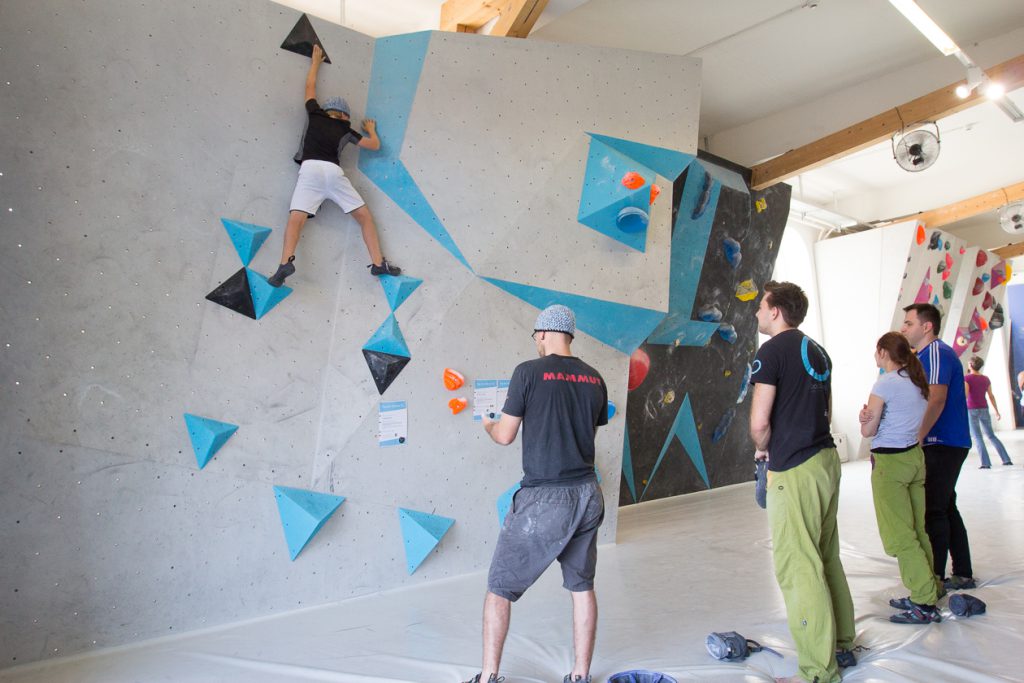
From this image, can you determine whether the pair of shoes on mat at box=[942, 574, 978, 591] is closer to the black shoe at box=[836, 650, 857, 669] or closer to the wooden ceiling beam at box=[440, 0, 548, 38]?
the black shoe at box=[836, 650, 857, 669]

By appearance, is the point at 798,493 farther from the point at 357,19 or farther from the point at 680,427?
the point at 680,427

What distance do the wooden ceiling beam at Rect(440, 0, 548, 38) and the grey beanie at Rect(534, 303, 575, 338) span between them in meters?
2.34

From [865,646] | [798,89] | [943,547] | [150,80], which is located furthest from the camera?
[798,89]

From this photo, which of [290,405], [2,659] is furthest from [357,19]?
[2,659]

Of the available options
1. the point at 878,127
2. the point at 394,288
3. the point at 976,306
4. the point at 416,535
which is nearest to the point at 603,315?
the point at 394,288

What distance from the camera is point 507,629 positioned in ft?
7.48

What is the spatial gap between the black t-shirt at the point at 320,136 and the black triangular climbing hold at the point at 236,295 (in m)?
0.68

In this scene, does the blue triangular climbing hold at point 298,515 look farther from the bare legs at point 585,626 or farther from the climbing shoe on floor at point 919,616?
the climbing shoe on floor at point 919,616

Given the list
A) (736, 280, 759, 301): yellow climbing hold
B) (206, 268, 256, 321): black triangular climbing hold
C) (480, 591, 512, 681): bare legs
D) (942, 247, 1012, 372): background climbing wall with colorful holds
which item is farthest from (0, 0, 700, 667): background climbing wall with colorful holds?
(942, 247, 1012, 372): background climbing wall with colorful holds

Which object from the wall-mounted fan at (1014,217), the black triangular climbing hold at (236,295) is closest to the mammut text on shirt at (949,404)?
the black triangular climbing hold at (236,295)

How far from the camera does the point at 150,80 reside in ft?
9.87

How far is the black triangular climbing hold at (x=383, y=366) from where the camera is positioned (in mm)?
3635

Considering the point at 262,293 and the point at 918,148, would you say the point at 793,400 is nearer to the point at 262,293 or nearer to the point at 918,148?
the point at 262,293

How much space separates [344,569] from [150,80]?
8.35 feet
